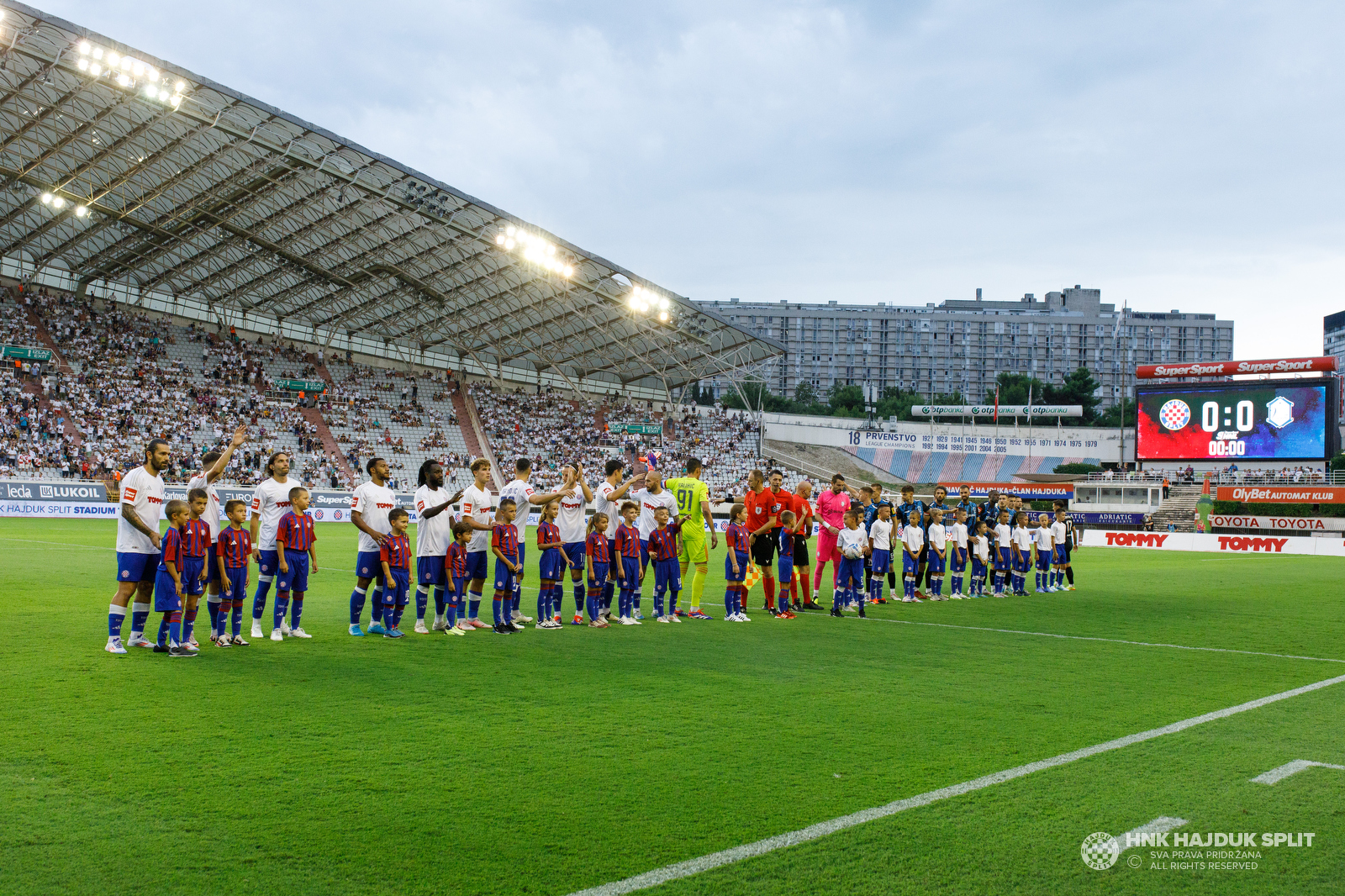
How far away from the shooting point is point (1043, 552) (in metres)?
18.8

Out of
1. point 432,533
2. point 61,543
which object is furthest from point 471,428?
point 432,533

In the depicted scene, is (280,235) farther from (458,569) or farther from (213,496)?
(213,496)

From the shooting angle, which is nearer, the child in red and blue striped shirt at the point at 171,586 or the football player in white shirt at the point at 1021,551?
the child in red and blue striped shirt at the point at 171,586

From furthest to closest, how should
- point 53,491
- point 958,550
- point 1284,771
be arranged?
point 53,491
point 958,550
point 1284,771

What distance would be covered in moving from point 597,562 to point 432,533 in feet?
6.78

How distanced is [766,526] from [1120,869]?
8789 mm

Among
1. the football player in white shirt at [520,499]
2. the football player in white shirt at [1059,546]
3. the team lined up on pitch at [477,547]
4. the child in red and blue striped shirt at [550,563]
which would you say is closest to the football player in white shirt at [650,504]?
the team lined up on pitch at [477,547]

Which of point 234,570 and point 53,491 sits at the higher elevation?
point 53,491

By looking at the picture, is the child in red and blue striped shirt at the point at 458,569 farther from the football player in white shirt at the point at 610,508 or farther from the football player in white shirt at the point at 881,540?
the football player in white shirt at the point at 881,540

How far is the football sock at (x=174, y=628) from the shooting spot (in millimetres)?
8758

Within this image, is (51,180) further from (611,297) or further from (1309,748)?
(1309,748)

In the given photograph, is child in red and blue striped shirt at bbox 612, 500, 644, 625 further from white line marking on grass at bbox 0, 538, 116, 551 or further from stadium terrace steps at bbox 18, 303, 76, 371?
stadium terrace steps at bbox 18, 303, 76, 371

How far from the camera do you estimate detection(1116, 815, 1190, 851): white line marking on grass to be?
4449mm

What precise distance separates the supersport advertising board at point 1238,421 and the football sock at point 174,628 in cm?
4592
